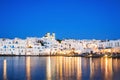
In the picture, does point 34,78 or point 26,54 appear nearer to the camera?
point 34,78

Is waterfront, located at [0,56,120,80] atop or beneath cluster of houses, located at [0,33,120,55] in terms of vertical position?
beneath

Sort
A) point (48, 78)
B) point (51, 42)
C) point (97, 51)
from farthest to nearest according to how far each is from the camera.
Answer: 1. point (51, 42)
2. point (97, 51)
3. point (48, 78)

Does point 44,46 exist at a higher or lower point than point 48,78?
higher

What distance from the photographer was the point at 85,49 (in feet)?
300

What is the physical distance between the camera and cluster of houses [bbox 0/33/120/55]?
8631cm

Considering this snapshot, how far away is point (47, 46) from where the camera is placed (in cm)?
9156

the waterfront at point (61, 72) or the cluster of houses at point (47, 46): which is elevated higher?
the cluster of houses at point (47, 46)

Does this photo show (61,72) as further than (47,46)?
No

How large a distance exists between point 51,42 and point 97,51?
1626 centimetres

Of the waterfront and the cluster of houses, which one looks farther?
the cluster of houses

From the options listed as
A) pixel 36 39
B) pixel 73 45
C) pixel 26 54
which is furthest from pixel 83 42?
pixel 26 54

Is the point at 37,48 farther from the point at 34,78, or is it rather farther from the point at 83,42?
the point at 34,78

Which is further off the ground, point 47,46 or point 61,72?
point 47,46

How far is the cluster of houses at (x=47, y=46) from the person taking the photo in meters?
86.3
